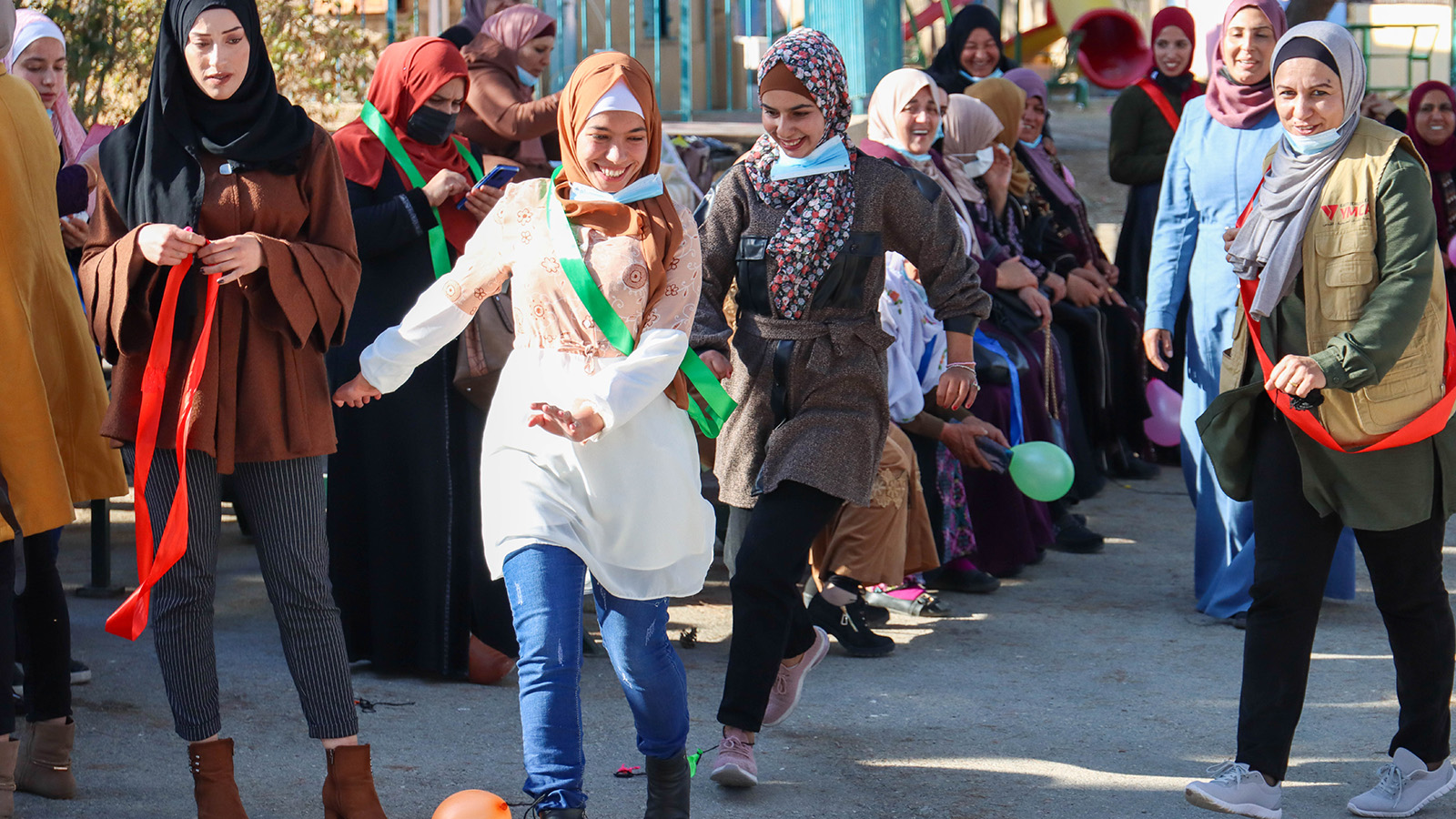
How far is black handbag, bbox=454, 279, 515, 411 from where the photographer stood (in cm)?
474

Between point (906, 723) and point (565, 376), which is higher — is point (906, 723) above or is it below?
below

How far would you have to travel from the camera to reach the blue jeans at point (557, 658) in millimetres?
3328

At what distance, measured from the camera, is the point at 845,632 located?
5266 mm

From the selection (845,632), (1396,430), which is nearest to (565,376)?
(1396,430)

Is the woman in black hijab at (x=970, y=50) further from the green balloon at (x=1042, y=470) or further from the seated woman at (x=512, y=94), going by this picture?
the green balloon at (x=1042, y=470)

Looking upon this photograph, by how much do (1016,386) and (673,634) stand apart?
5.86 ft

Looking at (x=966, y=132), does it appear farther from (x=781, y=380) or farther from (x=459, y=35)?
(x=781, y=380)

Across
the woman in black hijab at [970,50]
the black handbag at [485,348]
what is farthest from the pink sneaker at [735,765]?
the woman in black hijab at [970,50]

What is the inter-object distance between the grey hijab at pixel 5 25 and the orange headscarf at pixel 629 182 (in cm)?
130

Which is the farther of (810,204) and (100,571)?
(100,571)

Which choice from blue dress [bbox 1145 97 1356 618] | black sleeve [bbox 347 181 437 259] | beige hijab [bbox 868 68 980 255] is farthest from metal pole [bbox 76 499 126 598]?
blue dress [bbox 1145 97 1356 618]

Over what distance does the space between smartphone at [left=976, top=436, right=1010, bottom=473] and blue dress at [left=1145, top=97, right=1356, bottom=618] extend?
67 centimetres

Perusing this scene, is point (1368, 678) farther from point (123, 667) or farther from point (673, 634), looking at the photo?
point (123, 667)

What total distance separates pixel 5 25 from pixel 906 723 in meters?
2.96
